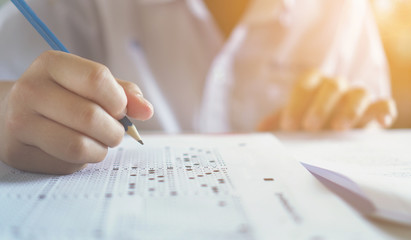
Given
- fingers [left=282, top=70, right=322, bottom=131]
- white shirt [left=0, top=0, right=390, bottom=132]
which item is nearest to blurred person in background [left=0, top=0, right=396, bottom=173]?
white shirt [left=0, top=0, right=390, bottom=132]

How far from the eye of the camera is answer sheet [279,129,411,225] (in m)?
0.22

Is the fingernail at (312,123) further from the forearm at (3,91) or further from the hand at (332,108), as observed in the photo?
the forearm at (3,91)

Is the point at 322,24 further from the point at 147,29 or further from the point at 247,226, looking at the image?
the point at 247,226

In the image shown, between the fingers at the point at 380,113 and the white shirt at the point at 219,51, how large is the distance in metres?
0.24

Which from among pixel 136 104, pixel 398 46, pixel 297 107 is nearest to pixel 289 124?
pixel 297 107

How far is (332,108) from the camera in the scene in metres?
0.49

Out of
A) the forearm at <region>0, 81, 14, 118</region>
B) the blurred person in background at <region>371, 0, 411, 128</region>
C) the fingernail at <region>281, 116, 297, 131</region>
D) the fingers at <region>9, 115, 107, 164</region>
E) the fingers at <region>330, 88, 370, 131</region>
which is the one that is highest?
the blurred person in background at <region>371, 0, 411, 128</region>

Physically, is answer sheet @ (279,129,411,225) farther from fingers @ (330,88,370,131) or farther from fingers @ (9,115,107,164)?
fingers @ (9,115,107,164)

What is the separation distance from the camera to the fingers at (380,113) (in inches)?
19.1

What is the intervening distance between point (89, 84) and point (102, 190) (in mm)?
74

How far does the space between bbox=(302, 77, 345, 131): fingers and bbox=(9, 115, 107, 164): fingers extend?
0.31 m

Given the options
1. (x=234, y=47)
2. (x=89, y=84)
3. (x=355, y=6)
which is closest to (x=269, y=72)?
(x=234, y=47)

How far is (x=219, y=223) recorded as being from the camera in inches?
7.5

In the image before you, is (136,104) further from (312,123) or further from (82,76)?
(312,123)
